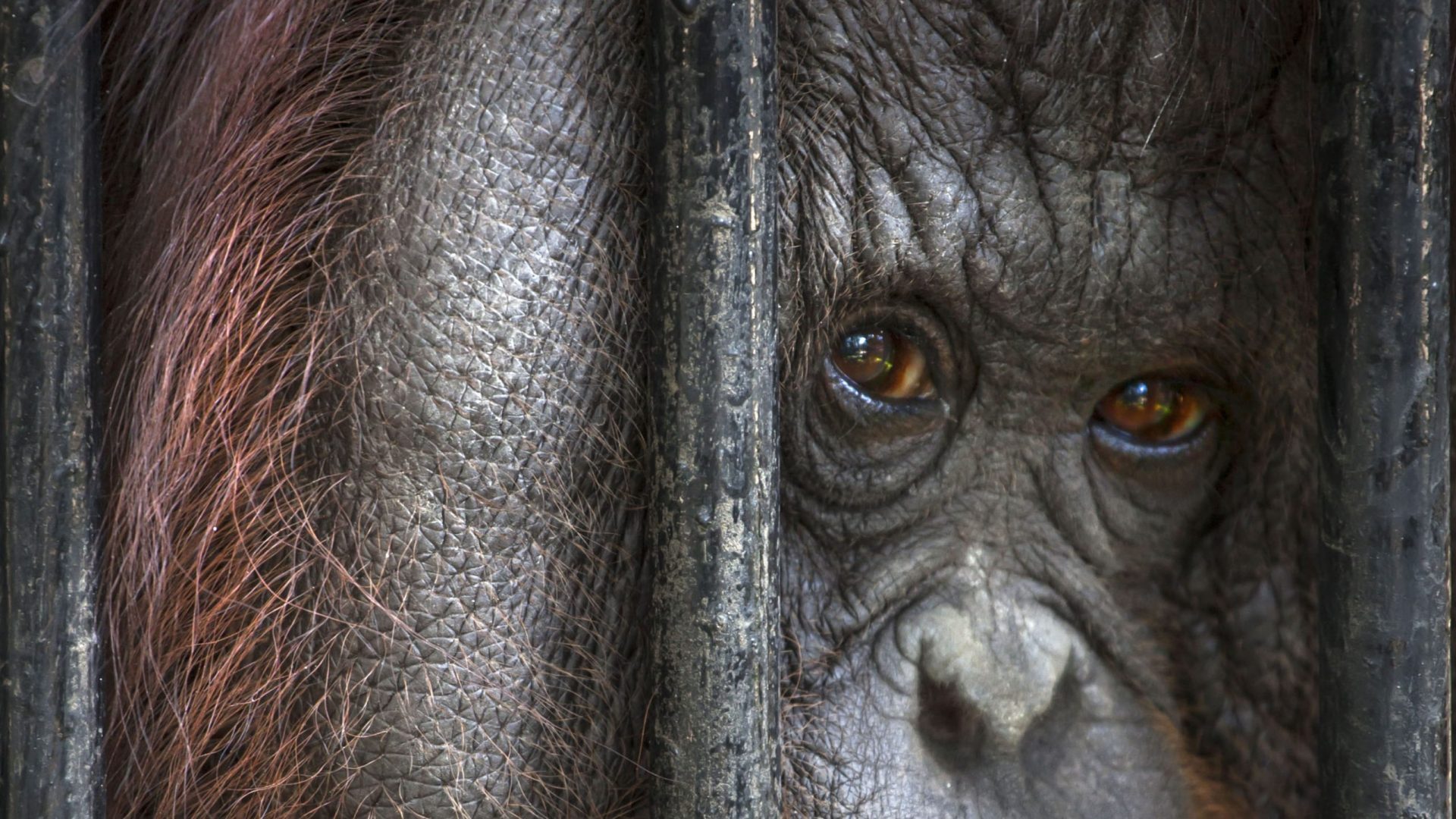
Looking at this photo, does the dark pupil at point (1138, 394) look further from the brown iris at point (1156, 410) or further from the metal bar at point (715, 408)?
the metal bar at point (715, 408)

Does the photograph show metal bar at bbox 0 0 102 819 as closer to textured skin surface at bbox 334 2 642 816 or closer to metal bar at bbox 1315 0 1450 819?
textured skin surface at bbox 334 2 642 816

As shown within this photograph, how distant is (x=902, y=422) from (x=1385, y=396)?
12.6 inches

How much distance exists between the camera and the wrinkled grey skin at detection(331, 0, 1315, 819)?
0.83 m

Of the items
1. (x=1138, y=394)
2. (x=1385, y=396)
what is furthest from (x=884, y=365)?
(x=1385, y=396)

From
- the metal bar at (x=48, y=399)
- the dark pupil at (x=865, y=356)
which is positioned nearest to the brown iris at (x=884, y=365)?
the dark pupil at (x=865, y=356)

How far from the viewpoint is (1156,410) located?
1.05 meters

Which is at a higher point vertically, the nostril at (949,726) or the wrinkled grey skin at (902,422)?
the wrinkled grey skin at (902,422)

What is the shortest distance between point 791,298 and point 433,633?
12.6 inches

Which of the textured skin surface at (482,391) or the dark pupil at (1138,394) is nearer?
the textured skin surface at (482,391)

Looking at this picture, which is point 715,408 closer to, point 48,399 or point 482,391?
point 482,391

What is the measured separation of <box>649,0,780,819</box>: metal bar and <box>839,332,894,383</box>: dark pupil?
7.0 inches

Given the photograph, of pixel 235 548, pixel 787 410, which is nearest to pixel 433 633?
pixel 235 548

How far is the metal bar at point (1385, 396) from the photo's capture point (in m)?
0.81

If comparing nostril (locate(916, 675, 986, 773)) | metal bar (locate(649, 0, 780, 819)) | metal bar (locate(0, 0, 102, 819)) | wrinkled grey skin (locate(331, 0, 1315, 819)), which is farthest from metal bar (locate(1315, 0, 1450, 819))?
metal bar (locate(0, 0, 102, 819))
